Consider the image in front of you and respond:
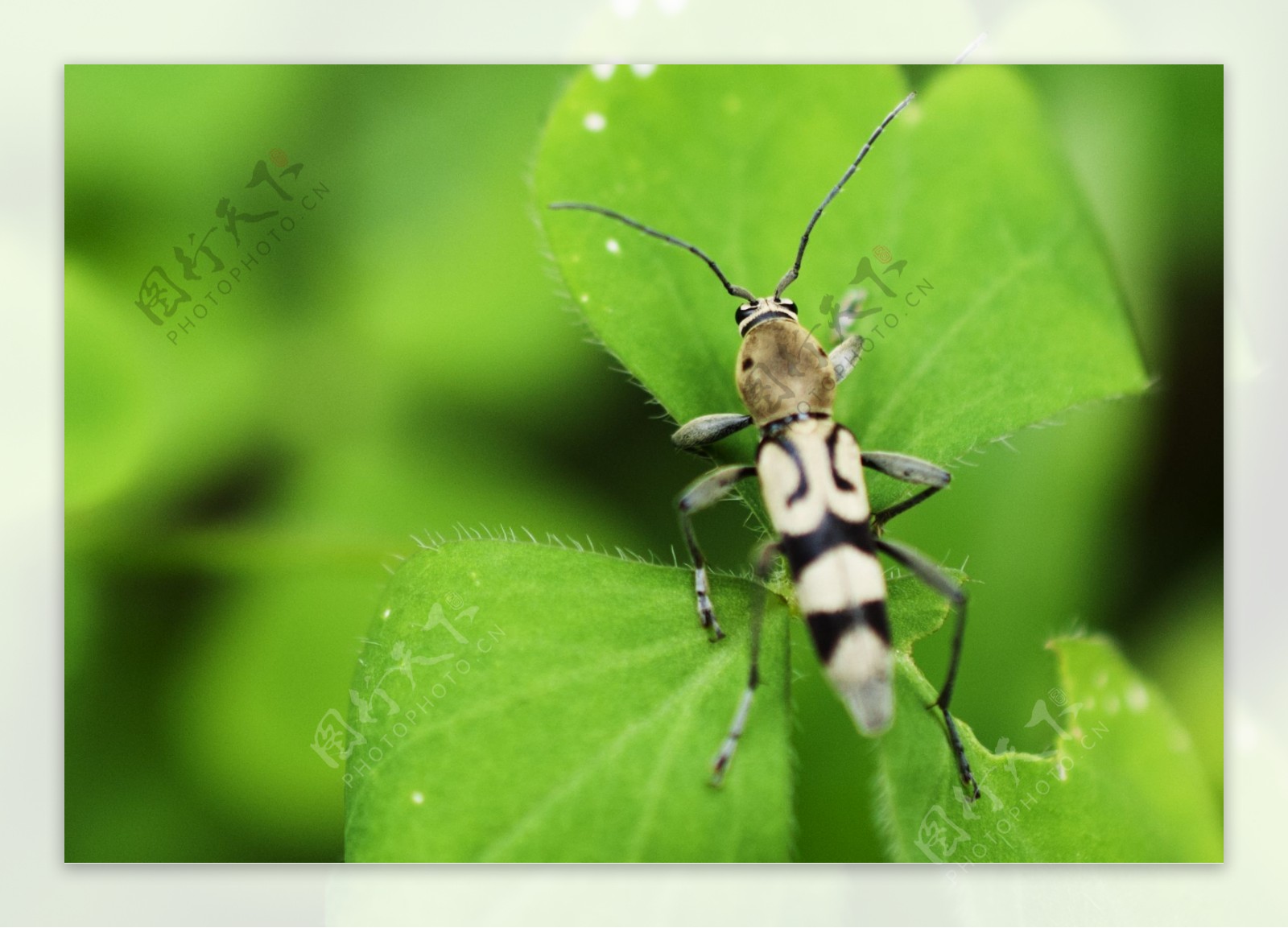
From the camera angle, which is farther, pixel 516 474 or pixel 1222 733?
pixel 516 474

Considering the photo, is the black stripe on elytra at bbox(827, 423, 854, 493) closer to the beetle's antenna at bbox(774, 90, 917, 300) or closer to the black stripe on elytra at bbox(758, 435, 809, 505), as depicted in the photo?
the black stripe on elytra at bbox(758, 435, 809, 505)

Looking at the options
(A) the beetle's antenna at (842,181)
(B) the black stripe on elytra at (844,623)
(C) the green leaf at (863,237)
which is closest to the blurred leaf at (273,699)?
(C) the green leaf at (863,237)

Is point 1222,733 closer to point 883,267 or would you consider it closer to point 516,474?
point 883,267

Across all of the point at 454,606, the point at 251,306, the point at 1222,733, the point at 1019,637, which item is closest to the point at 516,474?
the point at 454,606

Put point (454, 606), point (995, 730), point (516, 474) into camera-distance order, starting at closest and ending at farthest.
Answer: point (454, 606)
point (995, 730)
point (516, 474)

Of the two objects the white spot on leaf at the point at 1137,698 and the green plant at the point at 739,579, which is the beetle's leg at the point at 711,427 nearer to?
the green plant at the point at 739,579

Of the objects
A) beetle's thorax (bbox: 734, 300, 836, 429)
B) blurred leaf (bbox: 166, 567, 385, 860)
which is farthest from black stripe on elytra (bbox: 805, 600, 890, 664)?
blurred leaf (bbox: 166, 567, 385, 860)

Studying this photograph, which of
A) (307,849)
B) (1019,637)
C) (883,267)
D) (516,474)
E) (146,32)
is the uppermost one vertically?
(146,32)

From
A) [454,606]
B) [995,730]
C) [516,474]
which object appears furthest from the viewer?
[516,474]
